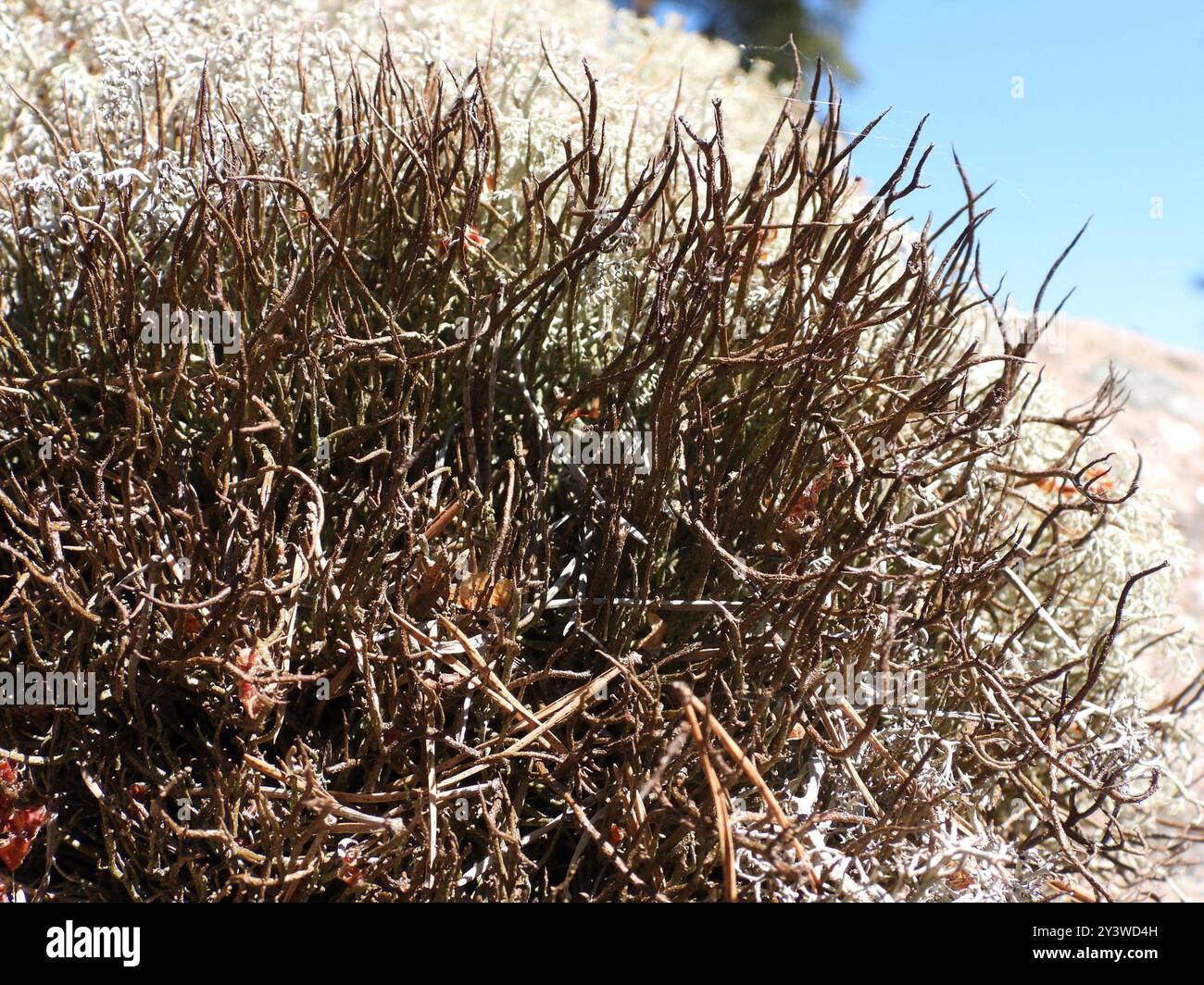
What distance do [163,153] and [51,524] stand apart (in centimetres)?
107

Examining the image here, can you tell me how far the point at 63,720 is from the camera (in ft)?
6.33

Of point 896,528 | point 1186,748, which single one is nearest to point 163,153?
point 896,528

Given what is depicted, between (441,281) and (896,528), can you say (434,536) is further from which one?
(896,528)

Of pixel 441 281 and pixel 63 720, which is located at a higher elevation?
pixel 441 281

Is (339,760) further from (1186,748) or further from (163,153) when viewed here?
(1186,748)

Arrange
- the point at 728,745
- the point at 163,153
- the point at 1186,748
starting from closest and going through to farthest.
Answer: the point at 728,745 < the point at 163,153 < the point at 1186,748

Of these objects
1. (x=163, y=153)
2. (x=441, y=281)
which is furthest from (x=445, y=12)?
(x=441, y=281)

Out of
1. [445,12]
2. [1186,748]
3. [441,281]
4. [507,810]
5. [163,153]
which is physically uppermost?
[445,12]

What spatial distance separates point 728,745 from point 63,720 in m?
1.33

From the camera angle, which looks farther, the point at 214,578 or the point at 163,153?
the point at 163,153

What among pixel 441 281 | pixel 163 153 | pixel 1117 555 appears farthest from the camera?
pixel 1117 555

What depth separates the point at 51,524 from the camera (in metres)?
1.92
